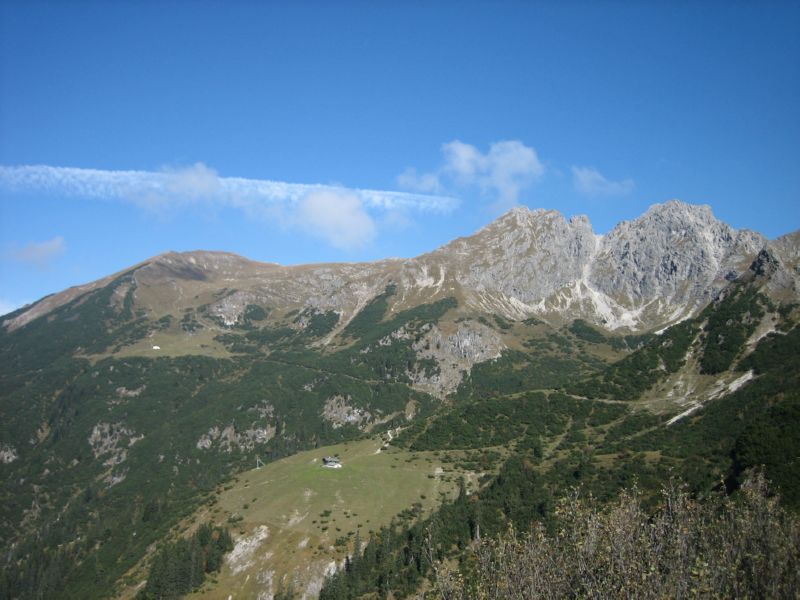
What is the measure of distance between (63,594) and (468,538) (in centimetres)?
14838

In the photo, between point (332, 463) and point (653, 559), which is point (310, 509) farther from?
point (653, 559)

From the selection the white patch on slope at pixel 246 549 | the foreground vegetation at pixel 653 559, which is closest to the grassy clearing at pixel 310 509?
the white patch on slope at pixel 246 549

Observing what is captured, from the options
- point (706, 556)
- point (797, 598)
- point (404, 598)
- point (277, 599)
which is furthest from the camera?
point (277, 599)

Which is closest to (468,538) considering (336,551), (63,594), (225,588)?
(336,551)

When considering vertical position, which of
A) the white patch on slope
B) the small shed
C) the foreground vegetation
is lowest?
the white patch on slope

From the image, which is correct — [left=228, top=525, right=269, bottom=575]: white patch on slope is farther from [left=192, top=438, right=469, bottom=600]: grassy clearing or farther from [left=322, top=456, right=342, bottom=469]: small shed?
[left=322, top=456, right=342, bottom=469]: small shed

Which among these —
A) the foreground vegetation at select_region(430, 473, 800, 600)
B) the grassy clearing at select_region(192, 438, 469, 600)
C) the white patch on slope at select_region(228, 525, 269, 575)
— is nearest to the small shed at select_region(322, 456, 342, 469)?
the grassy clearing at select_region(192, 438, 469, 600)

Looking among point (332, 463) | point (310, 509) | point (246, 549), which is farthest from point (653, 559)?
point (332, 463)

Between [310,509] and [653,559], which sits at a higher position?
[653,559]

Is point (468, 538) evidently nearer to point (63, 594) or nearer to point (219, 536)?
point (219, 536)

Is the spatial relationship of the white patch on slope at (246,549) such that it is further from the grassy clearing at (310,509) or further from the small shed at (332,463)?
the small shed at (332,463)

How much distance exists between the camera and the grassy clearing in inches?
5315

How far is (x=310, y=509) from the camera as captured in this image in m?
156

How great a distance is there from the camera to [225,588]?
134m
